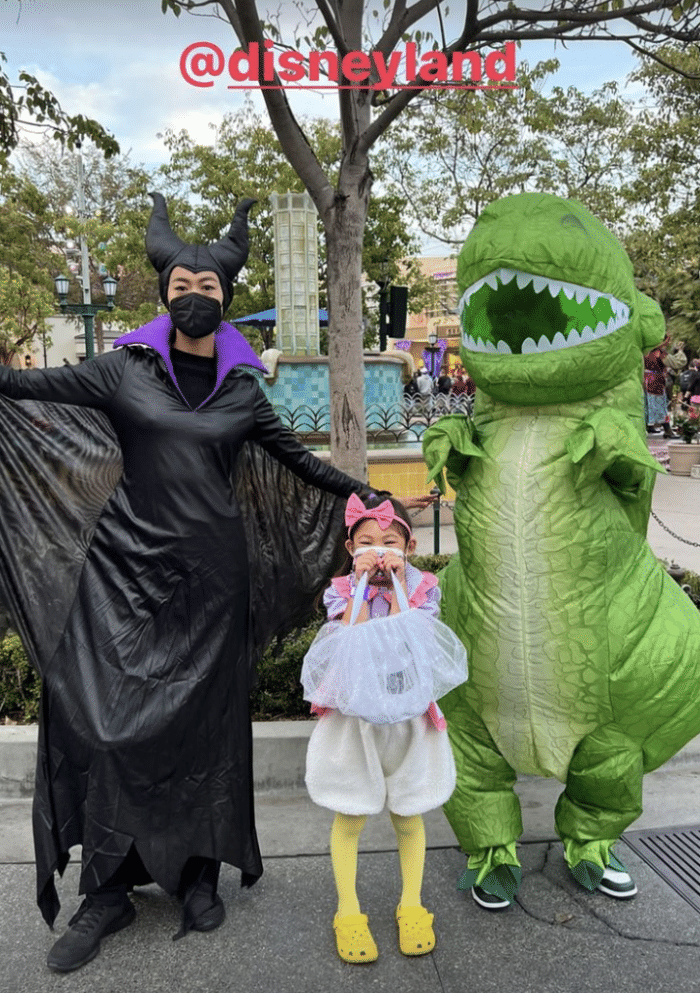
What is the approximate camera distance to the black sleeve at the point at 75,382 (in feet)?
8.14

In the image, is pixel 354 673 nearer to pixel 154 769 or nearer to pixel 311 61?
pixel 154 769

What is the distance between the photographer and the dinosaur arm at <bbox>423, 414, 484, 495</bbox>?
8.43 ft

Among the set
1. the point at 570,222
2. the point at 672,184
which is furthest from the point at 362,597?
the point at 672,184

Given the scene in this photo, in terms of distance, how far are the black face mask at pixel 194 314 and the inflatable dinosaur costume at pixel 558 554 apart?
0.76m

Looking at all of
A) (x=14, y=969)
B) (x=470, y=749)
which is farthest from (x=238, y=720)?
(x=14, y=969)

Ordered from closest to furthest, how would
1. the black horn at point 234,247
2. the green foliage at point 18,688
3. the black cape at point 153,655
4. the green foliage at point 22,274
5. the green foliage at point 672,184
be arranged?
1. the black cape at point 153,655
2. the black horn at point 234,247
3. the green foliage at point 18,688
4. the green foliage at point 672,184
5. the green foliage at point 22,274

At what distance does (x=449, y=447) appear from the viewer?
257 centimetres

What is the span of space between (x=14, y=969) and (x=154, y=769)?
2.16ft

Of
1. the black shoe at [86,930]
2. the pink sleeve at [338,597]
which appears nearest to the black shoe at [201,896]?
the black shoe at [86,930]

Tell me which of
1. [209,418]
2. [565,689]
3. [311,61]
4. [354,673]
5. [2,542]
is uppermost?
[311,61]

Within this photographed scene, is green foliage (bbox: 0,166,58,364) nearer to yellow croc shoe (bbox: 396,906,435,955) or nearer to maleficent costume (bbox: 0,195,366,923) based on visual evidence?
maleficent costume (bbox: 0,195,366,923)

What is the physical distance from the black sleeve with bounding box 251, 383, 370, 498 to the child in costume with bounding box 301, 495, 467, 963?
13.8 inches

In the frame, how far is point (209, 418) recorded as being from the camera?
250cm

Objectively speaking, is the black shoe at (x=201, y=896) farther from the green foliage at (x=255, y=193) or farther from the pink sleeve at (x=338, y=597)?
the green foliage at (x=255, y=193)
